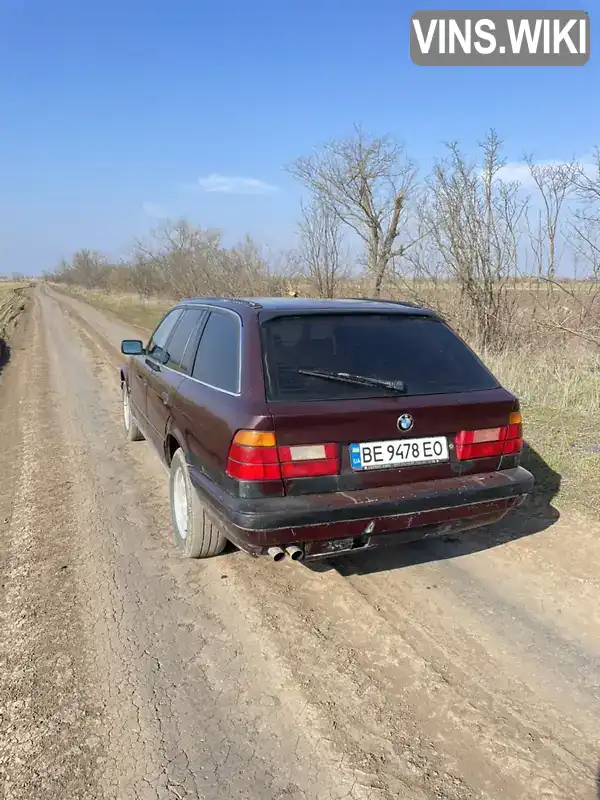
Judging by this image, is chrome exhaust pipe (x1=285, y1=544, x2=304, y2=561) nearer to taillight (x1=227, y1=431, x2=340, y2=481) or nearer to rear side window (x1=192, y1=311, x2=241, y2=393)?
taillight (x1=227, y1=431, x2=340, y2=481)

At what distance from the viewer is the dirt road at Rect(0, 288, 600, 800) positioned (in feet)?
6.78

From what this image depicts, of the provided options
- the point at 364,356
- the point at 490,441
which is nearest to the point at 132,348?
the point at 364,356

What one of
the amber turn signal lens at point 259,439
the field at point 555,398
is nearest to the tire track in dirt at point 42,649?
the amber turn signal lens at point 259,439

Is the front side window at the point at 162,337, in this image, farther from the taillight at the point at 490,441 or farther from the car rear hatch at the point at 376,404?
the taillight at the point at 490,441

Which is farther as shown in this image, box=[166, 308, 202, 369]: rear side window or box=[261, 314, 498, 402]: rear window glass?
box=[166, 308, 202, 369]: rear side window

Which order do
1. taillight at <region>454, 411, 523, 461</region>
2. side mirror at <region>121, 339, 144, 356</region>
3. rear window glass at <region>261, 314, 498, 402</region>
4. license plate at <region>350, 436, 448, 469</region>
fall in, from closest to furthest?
license plate at <region>350, 436, 448, 469</region> → rear window glass at <region>261, 314, 498, 402</region> → taillight at <region>454, 411, 523, 461</region> → side mirror at <region>121, 339, 144, 356</region>

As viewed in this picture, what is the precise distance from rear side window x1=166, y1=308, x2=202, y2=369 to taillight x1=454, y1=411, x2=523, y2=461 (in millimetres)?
2121

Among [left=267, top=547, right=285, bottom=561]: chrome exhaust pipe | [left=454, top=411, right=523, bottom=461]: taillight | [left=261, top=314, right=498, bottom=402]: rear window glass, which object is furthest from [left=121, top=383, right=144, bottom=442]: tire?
[left=454, top=411, right=523, bottom=461]: taillight

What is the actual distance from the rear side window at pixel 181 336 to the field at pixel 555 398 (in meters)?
3.07

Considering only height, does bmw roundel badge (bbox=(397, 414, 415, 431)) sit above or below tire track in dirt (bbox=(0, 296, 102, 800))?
above

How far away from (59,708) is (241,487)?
1198 millimetres

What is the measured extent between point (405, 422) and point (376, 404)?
18 centimetres

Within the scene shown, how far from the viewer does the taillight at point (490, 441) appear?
3.09m

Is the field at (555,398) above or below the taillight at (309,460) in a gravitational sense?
below
